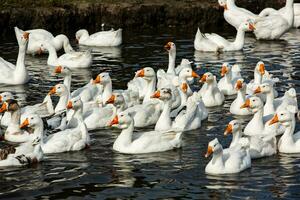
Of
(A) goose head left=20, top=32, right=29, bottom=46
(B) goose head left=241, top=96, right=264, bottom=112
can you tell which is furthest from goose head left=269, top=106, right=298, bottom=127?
(A) goose head left=20, top=32, right=29, bottom=46

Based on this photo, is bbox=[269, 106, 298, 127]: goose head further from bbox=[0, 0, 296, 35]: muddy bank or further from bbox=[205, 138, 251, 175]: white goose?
bbox=[0, 0, 296, 35]: muddy bank

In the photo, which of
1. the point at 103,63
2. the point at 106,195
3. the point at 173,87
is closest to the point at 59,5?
the point at 103,63

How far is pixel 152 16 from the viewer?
31312mm

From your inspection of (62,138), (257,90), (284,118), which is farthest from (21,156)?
(257,90)

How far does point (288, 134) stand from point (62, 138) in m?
4.16

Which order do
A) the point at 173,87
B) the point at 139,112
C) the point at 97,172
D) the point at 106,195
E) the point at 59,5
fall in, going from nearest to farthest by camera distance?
the point at 106,195 < the point at 97,172 < the point at 139,112 < the point at 173,87 < the point at 59,5

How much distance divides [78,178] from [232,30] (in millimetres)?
17092

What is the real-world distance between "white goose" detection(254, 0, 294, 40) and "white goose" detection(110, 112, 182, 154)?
12.6m

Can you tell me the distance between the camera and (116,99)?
63.0 feet

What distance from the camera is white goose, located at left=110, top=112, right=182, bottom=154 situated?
17156mm

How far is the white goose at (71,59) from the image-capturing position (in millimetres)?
25047

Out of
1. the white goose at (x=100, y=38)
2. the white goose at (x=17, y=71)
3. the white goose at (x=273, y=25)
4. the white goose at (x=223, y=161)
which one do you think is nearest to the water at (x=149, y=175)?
the white goose at (x=223, y=161)

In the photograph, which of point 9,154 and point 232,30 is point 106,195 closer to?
point 9,154

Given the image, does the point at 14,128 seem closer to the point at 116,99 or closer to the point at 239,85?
the point at 116,99
